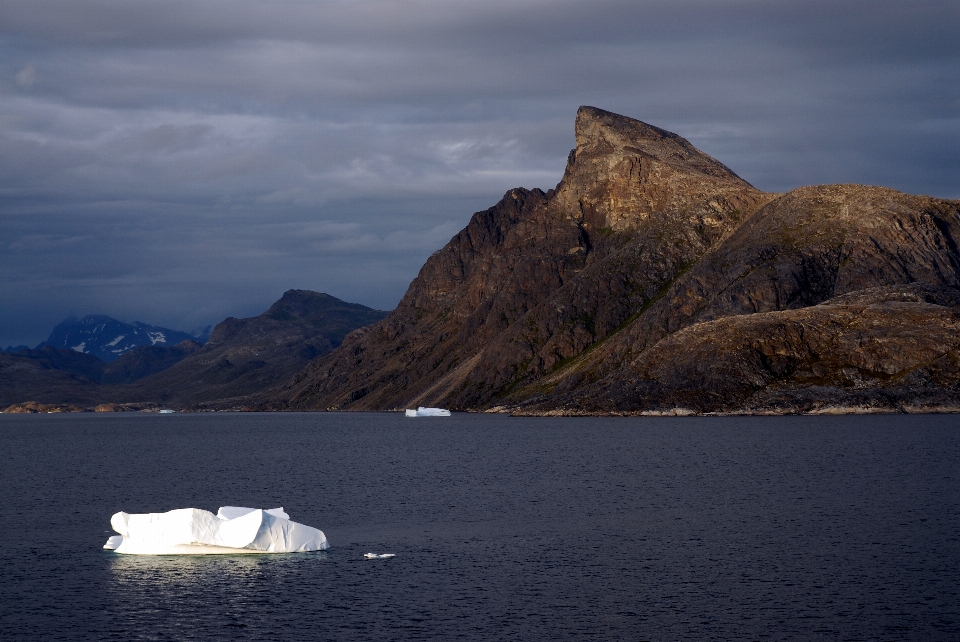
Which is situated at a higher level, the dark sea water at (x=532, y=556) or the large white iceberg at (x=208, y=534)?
the large white iceberg at (x=208, y=534)

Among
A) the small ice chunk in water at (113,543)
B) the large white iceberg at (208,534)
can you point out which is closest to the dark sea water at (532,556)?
the small ice chunk in water at (113,543)

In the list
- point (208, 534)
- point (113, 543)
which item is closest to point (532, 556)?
point (208, 534)

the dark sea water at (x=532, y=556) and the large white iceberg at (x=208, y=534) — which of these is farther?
the large white iceberg at (x=208, y=534)

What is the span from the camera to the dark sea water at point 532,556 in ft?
161

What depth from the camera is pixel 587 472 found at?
117625 mm

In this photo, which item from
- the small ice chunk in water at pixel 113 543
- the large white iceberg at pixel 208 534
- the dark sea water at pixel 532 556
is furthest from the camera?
the small ice chunk in water at pixel 113 543

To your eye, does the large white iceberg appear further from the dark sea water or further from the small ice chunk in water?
the dark sea water

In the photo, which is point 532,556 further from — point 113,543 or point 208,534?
point 113,543

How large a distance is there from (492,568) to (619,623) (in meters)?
14.5

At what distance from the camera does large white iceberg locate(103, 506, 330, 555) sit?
6444 cm

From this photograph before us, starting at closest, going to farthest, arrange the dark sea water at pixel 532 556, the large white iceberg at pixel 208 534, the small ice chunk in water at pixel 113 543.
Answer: the dark sea water at pixel 532 556 → the large white iceberg at pixel 208 534 → the small ice chunk in water at pixel 113 543

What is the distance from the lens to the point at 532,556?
65.3m

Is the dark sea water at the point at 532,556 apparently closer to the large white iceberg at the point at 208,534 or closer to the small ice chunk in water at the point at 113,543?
the small ice chunk in water at the point at 113,543

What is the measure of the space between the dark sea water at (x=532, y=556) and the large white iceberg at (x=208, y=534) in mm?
1065
